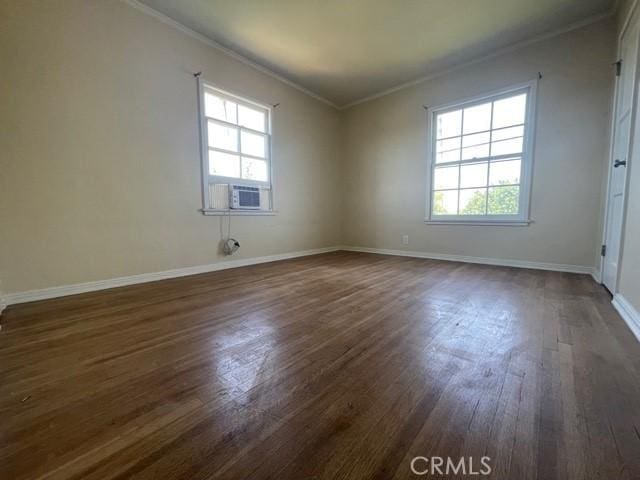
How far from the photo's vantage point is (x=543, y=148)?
3158mm

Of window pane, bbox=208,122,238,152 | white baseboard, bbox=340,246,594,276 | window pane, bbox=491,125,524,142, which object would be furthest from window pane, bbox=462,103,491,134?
window pane, bbox=208,122,238,152

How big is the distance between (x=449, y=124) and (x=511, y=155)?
98 cm

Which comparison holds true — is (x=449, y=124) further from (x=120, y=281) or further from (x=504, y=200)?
(x=120, y=281)

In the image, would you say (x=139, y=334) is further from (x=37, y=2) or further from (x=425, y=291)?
(x=37, y=2)

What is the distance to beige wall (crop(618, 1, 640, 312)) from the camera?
156 cm

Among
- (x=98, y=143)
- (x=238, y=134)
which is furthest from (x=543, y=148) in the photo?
(x=98, y=143)

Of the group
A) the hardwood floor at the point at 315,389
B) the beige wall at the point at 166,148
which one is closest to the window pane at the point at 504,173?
the beige wall at the point at 166,148

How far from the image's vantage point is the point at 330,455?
71cm

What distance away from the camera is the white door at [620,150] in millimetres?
2002

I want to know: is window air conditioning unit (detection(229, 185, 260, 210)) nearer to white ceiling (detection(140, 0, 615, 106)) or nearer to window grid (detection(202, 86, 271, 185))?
window grid (detection(202, 86, 271, 185))

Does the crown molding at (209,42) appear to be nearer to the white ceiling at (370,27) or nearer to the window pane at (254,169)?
the white ceiling at (370,27)

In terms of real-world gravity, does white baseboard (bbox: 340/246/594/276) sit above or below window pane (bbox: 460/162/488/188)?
below

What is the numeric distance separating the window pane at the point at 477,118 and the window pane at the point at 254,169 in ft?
9.75

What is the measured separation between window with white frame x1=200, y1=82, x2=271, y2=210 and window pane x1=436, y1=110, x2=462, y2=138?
2.58 meters
